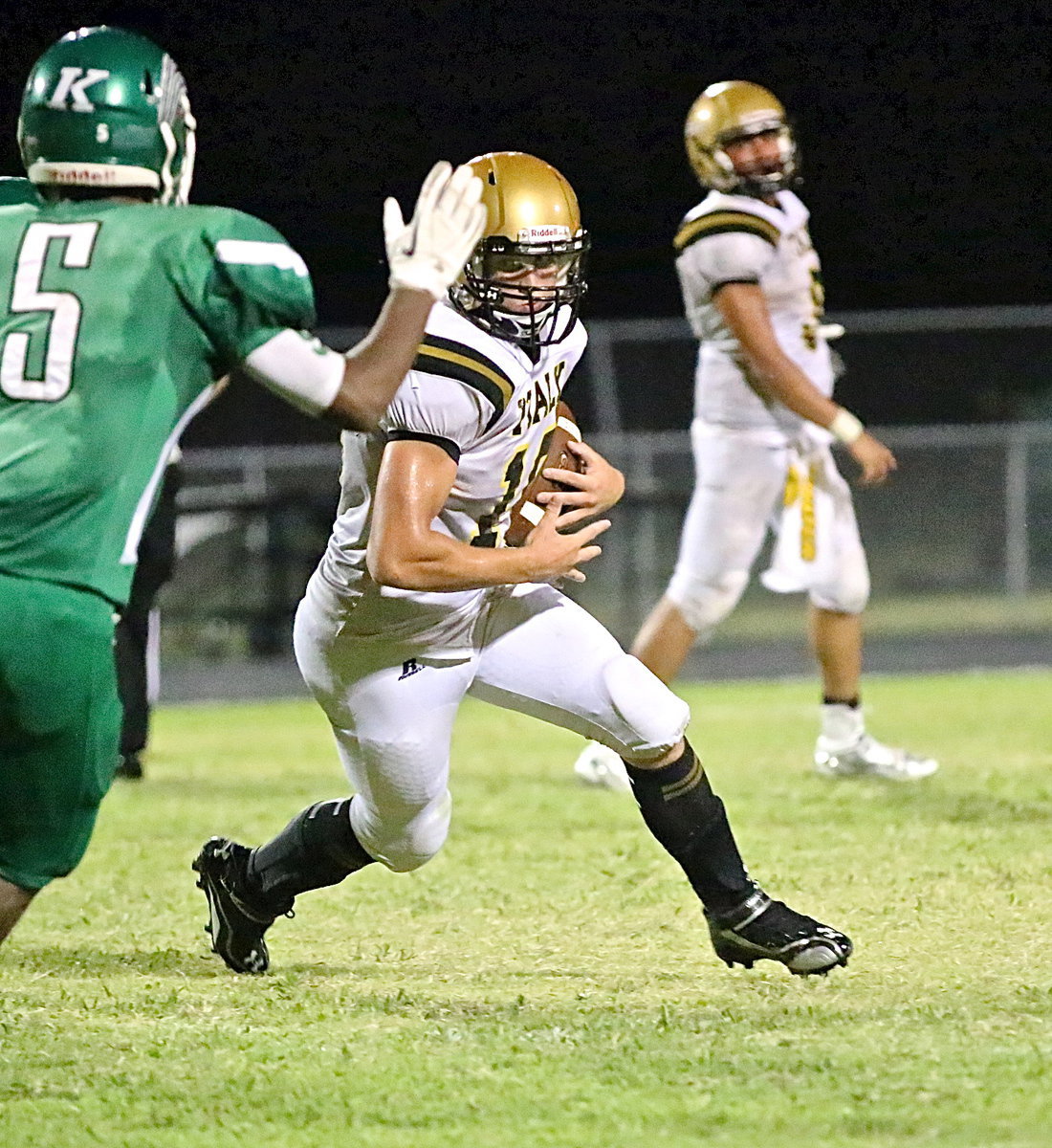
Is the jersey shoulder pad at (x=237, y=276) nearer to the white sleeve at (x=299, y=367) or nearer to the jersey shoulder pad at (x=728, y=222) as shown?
the white sleeve at (x=299, y=367)

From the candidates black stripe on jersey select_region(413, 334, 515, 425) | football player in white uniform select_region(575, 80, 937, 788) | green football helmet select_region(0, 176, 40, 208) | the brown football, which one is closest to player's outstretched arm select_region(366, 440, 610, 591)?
black stripe on jersey select_region(413, 334, 515, 425)

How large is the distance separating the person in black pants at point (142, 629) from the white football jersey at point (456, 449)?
3.18 meters

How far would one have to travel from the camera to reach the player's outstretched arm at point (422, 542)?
148 inches

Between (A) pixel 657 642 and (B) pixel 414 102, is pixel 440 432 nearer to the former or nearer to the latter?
(A) pixel 657 642

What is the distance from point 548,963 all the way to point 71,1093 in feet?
4.01

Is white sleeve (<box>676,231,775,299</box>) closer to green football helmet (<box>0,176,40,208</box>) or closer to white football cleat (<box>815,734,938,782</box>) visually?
white football cleat (<box>815,734,938,782</box>)

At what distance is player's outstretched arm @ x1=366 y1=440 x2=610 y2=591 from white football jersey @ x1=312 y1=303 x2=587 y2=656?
0.13ft

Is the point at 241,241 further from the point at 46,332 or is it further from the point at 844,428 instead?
the point at 844,428

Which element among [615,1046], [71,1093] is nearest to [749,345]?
[615,1046]

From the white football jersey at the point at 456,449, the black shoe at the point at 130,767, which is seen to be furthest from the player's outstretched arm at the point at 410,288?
the black shoe at the point at 130,767

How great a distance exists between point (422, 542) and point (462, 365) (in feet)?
1.11

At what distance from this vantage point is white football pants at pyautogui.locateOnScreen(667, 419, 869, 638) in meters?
6.77

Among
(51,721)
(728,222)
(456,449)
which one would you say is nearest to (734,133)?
(728,222)

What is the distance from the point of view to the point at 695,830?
4.04m
